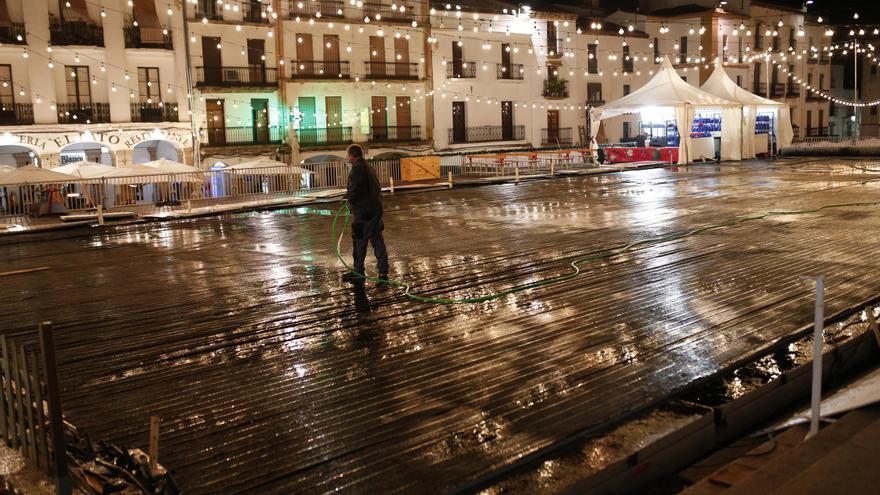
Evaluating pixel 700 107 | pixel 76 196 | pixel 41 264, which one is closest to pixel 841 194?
pixel 700 107

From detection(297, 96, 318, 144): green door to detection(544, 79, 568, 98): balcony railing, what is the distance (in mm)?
13496

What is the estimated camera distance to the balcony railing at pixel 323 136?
34.4 metres

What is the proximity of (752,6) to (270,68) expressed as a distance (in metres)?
34.5

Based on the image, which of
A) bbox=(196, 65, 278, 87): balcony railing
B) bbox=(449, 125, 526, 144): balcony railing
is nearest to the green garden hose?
bbox=(196, 65, 278, 87): balcony railing

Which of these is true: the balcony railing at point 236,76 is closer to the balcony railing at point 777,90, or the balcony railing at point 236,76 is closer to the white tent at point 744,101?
the white tent at point 744,101

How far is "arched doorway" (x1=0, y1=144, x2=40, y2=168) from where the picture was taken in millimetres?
28781

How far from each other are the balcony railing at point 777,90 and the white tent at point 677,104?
23.2m

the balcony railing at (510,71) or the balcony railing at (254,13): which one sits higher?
the balcony railing at (254,13)

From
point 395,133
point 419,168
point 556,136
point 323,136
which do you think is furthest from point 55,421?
point 556,136

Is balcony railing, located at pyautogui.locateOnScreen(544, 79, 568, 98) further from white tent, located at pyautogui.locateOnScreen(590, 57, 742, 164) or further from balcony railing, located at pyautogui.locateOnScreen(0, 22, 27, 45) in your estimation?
balcony railing, located at pyautogui.locateOnScreen(0, 22, 27, 45)

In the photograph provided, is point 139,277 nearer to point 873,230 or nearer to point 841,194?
point 873,230

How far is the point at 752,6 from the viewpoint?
167ft

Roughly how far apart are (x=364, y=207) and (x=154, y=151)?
2568cm

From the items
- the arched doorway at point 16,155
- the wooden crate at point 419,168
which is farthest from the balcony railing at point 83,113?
the wooden crate at point 419,168
